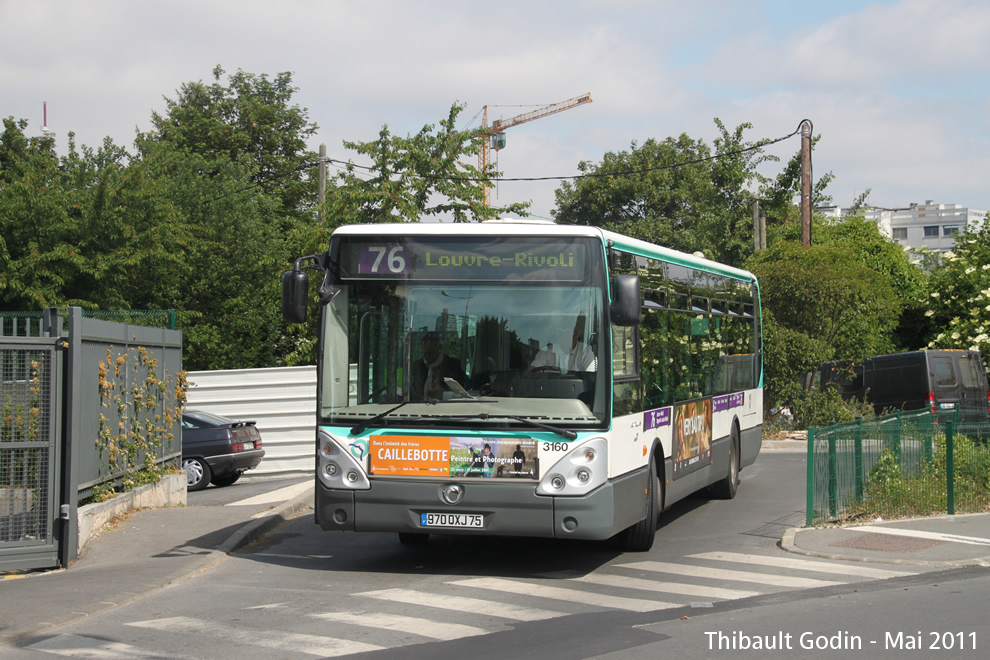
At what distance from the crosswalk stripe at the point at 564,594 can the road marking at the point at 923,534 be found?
427 centimetres

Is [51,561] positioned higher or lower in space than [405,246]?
lower

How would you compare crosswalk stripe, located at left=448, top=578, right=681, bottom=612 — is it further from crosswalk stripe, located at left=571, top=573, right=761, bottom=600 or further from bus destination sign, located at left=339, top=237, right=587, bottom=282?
bus destination sign, located at left=339, top=237, right=587, bottom=282

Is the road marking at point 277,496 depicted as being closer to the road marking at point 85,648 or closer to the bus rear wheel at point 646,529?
the bus rear wheel at point 646,529

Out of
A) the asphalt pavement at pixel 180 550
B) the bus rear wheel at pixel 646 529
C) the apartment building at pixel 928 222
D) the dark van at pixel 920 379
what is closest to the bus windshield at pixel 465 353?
the bus rear wheel at pixel 646 529

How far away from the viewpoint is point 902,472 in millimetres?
12922

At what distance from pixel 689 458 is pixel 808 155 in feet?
65.2

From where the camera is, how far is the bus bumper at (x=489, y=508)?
30.3 feet

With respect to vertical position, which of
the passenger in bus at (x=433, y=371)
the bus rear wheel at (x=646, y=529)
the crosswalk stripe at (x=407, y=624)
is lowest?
the crosswalk stripe at (x=407, y=624)

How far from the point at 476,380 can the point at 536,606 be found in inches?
85.4

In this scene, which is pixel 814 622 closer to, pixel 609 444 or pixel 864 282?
pixel 609 444

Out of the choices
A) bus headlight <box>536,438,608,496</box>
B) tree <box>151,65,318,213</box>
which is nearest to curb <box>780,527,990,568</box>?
bus headlight <box>536,438,608,496</box>

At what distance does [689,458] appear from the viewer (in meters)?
12.7

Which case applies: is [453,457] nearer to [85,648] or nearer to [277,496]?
[85,648]

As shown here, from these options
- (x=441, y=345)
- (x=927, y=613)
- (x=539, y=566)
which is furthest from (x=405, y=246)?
(x=927, y=613)
